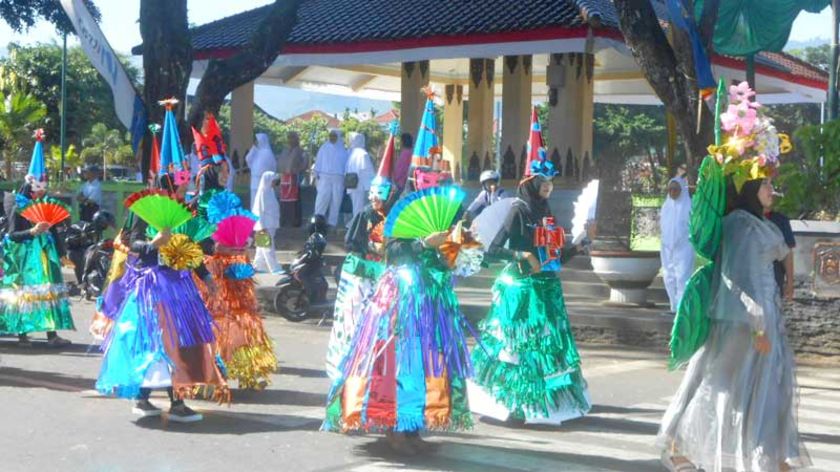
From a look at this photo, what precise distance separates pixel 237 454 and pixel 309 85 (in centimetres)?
2611

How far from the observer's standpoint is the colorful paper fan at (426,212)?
8.00 metres

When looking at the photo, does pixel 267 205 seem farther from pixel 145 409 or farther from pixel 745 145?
pixel 745 145

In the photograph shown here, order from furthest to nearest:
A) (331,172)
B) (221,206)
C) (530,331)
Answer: (331,172), (221,206), (530,331)

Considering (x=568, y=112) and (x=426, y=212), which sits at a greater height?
(x=568, y=112)

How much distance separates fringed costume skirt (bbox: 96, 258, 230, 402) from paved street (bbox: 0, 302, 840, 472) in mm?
345

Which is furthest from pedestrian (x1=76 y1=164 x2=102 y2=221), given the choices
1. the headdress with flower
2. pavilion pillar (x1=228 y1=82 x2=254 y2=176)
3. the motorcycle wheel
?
the headdress with flower

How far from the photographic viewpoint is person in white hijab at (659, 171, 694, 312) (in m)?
15.2

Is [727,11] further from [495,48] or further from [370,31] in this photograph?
[370,31]

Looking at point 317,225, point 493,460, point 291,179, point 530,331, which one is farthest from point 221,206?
point 291,179

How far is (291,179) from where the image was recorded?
2347 cm

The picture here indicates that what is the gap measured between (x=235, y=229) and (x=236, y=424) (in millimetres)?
1720

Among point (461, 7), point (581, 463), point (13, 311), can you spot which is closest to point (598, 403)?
point (581, 463)

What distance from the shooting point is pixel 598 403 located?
10.4 metres

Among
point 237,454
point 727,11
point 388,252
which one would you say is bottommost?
point 237,454
